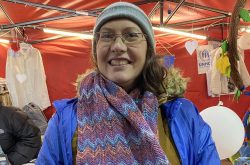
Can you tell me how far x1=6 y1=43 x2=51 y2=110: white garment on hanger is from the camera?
14.3 ft

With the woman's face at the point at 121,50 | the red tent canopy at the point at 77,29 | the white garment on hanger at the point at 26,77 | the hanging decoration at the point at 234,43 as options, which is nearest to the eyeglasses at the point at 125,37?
the woman's face at the point at 121,50

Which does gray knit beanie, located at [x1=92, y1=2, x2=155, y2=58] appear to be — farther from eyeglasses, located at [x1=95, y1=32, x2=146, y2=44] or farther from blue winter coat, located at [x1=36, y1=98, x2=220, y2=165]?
blue winter coat, located at [x1=36, y1=98, x2=220, y2=165]

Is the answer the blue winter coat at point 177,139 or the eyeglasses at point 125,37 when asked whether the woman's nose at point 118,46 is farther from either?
the blue winter coat at point 177,139

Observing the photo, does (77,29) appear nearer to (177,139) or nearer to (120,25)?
(120,25)

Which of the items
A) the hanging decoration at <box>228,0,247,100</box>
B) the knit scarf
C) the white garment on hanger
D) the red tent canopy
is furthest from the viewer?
the white garment on hanger

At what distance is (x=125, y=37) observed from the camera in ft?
3.50

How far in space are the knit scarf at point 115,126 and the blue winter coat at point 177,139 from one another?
0.14 feet

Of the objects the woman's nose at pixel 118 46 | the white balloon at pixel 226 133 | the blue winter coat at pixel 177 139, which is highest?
the woman's nose at pixel 118 46

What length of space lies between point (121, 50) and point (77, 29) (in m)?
3.55

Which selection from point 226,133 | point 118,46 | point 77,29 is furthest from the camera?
point 77,29

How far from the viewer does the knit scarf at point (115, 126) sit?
40.3 inches

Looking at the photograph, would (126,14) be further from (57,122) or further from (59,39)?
(59,39)

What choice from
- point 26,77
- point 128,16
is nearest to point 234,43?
point 128,16

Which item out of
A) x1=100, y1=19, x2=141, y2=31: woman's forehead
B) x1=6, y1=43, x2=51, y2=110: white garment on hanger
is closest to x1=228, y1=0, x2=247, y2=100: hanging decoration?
x1=100, y1=19, x2=141, y2=31: woman's forehead
